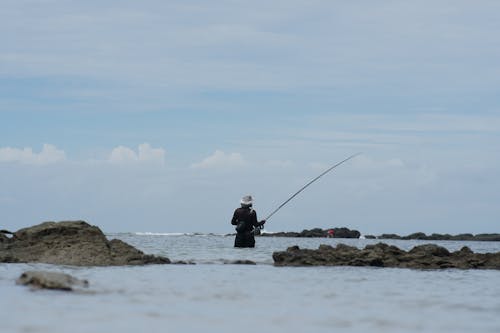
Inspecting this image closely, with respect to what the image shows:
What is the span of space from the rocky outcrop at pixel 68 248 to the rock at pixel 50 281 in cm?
612

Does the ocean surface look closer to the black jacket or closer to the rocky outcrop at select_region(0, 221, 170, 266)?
the rocky outcrop at select_region(0, 221, 170, 266)

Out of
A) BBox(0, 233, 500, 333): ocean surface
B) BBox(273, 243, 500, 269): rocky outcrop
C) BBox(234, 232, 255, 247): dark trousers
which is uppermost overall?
BBox(234, 232, 255, 247): dark trousers

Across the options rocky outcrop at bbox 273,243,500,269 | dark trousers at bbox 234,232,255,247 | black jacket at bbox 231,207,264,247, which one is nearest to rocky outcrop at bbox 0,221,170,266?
rocky outcrop at bbox 273,243,500,269

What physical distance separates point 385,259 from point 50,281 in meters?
12.4

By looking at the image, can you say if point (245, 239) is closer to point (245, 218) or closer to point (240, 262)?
point (245, 218)

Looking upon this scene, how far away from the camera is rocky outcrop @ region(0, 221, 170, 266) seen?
22.2 meters

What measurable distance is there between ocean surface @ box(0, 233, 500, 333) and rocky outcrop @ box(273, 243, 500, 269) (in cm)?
257

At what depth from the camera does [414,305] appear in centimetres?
1453

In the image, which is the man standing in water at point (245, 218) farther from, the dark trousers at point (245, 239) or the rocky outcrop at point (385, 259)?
the rocky outcrop at point (385, 259)

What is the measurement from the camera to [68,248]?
74.3 feet

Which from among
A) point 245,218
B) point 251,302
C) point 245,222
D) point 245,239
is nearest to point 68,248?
point 245,218

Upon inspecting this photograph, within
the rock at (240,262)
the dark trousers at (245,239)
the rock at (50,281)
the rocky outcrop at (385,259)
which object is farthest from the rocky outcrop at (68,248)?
the dark trousers at (245,239)

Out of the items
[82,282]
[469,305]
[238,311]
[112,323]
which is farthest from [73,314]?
[469,305]

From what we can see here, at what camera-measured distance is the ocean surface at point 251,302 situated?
37.9 feet
